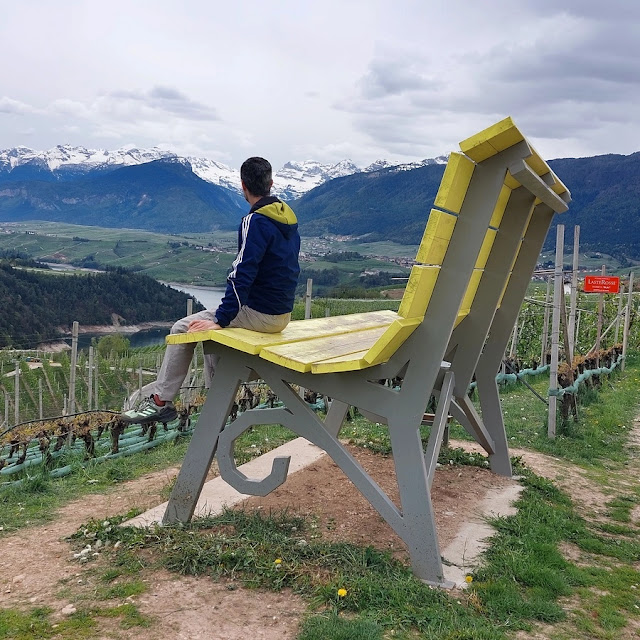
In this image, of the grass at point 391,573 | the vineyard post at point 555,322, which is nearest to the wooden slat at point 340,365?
the grass at point 391,573

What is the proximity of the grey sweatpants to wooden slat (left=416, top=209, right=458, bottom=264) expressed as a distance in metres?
1.26

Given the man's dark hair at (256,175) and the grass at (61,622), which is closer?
the grass at (61,622)

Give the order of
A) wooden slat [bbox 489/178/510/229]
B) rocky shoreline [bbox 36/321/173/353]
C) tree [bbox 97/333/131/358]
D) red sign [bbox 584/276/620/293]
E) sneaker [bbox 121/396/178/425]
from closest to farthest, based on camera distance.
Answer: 1. sneaker [bbox 121/396/178/425]
2. wooden slat [bbox 489/178/510/229]
3. red sign [bbox 584/276/620/293]
4. tree [bbox 97/333/131/358]
5. rocky shoreline [bbox 36/321/173/353]

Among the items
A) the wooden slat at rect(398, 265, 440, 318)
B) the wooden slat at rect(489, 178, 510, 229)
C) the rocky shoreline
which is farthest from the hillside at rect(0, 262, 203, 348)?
the wooden slat at rect(398, 265, 440, 318)

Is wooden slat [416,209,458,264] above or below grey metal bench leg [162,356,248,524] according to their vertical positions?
above

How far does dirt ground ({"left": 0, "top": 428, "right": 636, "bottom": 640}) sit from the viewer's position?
3.00m

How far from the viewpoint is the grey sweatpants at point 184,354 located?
401 centimetres

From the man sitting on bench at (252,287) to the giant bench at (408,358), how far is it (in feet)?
0.46

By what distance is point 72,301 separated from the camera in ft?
345

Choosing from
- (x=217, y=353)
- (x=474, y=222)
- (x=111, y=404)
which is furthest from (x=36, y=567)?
(x=111, y=404)

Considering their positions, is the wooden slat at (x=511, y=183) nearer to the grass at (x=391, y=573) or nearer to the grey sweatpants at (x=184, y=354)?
the grey sweatpants at (x=184, y=354)

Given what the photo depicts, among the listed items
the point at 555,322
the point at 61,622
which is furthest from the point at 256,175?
the point at 555,322

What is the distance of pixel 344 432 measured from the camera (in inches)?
274

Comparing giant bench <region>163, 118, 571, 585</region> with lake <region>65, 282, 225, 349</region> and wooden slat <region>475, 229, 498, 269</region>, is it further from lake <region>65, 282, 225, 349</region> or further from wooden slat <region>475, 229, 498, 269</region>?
lake <region>65, 282, 225, 349</region>
